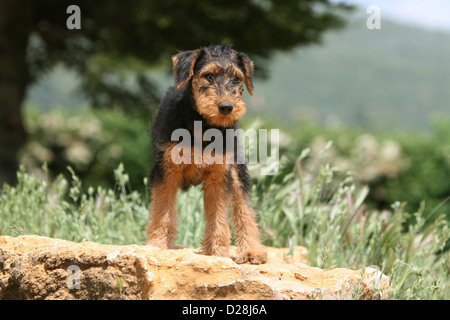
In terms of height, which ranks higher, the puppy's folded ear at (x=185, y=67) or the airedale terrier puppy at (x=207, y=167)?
the puppy's folded ear at (x=185, y=67)

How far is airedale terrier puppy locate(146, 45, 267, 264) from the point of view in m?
3.74

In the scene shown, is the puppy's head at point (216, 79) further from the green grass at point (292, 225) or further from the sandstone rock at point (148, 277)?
the green grass at point (292, 225)

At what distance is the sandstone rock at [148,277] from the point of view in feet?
11.0

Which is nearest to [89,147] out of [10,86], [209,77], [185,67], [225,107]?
[10,86]

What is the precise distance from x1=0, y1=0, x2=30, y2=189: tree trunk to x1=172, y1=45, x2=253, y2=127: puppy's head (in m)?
7.18

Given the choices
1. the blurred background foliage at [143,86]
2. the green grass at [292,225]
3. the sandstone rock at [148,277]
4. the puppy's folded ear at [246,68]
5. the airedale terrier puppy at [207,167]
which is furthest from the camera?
the blurred background foliage at [143,86]

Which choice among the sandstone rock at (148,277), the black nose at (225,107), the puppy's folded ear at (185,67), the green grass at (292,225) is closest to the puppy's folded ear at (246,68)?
the puppy's folded ear at (185,67)

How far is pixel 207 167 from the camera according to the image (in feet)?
13.3

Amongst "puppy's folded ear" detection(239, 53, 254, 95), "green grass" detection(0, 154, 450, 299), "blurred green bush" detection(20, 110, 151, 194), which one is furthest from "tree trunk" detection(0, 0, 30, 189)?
"puppy's folded ear" detection(239, 53, 254, 95)

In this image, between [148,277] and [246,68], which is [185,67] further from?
[148,277]
